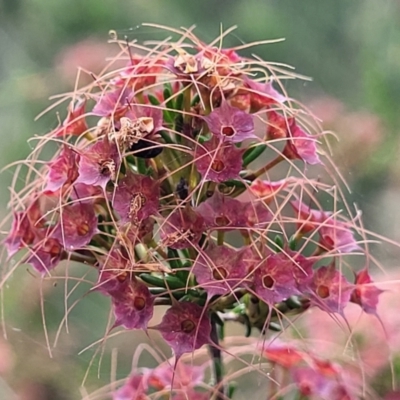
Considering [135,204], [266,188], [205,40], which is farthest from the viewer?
[205,40]

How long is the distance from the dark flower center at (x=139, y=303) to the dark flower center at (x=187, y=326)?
0.09 feet

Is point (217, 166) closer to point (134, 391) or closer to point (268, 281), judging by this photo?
point (268, 281)

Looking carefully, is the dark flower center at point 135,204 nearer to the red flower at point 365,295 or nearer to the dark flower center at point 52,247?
the dark flower center at point 52,247

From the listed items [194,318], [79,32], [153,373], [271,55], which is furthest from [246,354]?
[79,32]

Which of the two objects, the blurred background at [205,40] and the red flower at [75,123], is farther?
the blurred background at [205,40]

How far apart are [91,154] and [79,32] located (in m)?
0.56

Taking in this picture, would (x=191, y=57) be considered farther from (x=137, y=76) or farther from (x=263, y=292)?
(x=263, y=292)

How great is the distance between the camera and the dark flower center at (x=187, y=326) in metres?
0.45

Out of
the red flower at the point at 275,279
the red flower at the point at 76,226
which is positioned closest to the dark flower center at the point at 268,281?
the red flower at the point at 275,279

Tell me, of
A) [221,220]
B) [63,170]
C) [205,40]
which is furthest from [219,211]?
[205,40]

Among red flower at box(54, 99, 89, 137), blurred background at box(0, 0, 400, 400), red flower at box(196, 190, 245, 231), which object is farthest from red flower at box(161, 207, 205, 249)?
blurred background at box(0, 0, 400, 400)

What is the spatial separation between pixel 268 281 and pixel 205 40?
0.48 m

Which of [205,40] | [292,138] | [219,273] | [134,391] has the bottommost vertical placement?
A: [134,391]

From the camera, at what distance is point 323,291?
1.58 ft
